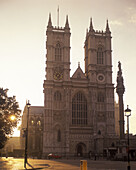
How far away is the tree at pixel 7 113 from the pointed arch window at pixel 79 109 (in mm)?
33927

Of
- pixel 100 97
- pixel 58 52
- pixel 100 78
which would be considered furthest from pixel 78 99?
pixel 58 52

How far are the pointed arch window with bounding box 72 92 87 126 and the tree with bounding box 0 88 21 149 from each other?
3393 cm

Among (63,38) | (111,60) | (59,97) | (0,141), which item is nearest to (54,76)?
(59,97)

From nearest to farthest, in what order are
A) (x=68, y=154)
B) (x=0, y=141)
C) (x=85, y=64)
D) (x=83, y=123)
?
(x=0, y=141) → (x=68, y=154) → (x=83, y=123) → (x=85, y=64)

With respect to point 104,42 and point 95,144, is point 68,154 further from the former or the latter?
point 104,42

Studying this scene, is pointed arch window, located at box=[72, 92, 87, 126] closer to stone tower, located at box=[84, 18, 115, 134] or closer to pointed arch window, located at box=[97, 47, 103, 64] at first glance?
stone tower, located at box=[84, 18, 115, 134]

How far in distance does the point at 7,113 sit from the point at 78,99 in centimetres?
3815

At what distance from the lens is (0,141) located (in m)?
41.3

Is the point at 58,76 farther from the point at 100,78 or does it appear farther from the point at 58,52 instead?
the point at 100,78

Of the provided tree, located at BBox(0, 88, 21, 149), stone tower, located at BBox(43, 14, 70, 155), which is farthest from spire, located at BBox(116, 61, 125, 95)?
tree, located at BBox(0, 88, 21, 149)

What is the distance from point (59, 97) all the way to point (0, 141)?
3787 centimetres

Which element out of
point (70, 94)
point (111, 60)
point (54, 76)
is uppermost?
point (111, 60)

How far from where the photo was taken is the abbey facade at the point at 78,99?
74.2 metres

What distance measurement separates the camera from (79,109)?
78312mm
